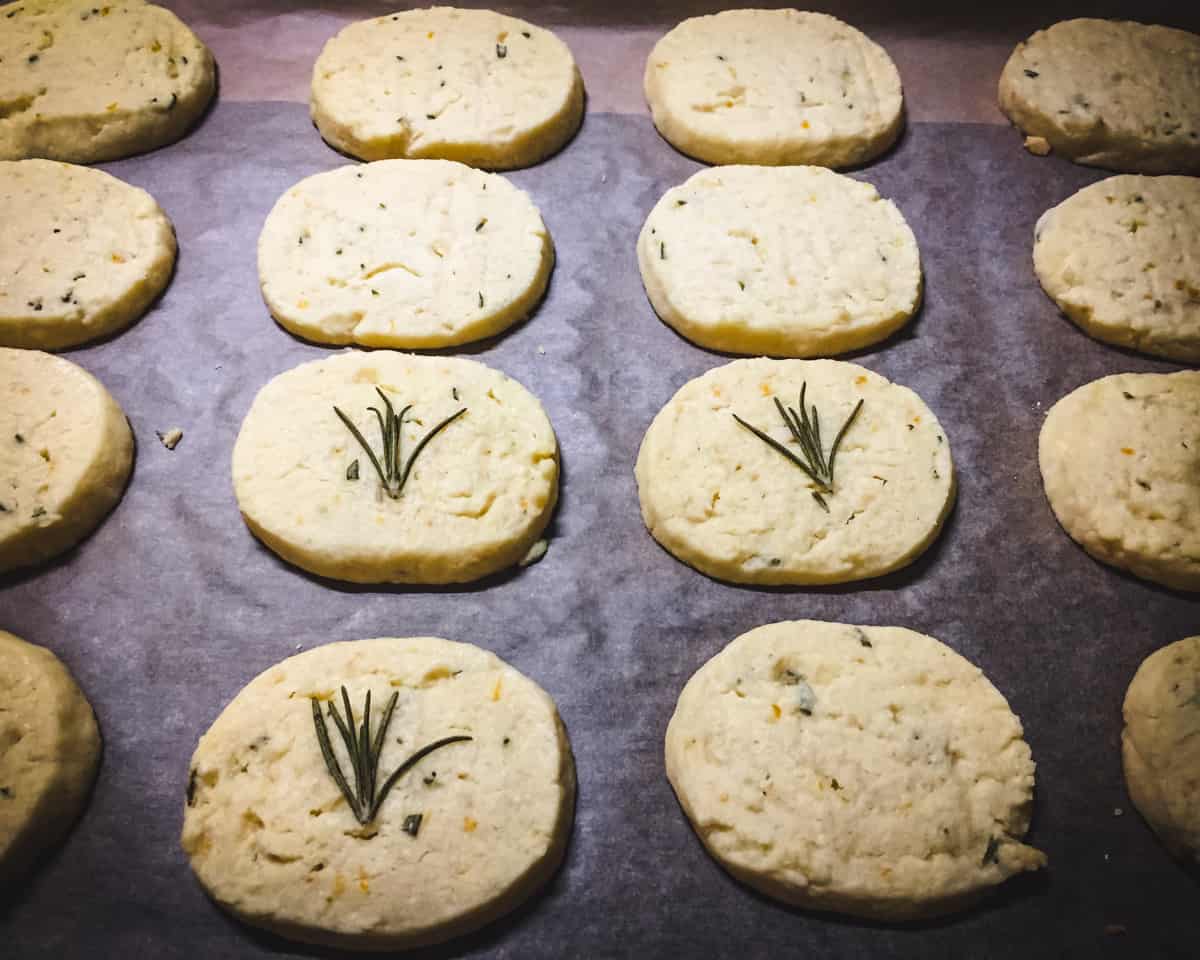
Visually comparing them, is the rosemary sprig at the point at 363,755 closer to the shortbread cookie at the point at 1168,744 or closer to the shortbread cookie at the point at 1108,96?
the shortbread cookie at the point at 1168,744

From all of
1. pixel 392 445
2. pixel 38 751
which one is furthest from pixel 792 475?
pixel 38 751

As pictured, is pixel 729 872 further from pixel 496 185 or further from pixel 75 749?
pixel 496 185

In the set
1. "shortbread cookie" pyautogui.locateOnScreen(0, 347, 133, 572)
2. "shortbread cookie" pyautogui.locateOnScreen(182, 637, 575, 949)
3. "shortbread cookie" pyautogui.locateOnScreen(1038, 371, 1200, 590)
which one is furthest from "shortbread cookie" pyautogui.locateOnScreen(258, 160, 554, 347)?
"shortbread cookie" pyautogui.locateOnScreen(1038, 371, 1200, 590)

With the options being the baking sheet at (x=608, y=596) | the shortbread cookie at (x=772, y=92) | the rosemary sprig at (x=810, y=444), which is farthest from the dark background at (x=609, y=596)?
the rosemary sprig at (x=810, y=444)

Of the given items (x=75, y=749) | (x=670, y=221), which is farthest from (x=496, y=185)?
(x=75, y=749)

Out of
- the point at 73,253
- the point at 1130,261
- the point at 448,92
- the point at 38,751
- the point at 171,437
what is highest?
the point at 448,92

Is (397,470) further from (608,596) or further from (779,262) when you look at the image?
(779,262)
